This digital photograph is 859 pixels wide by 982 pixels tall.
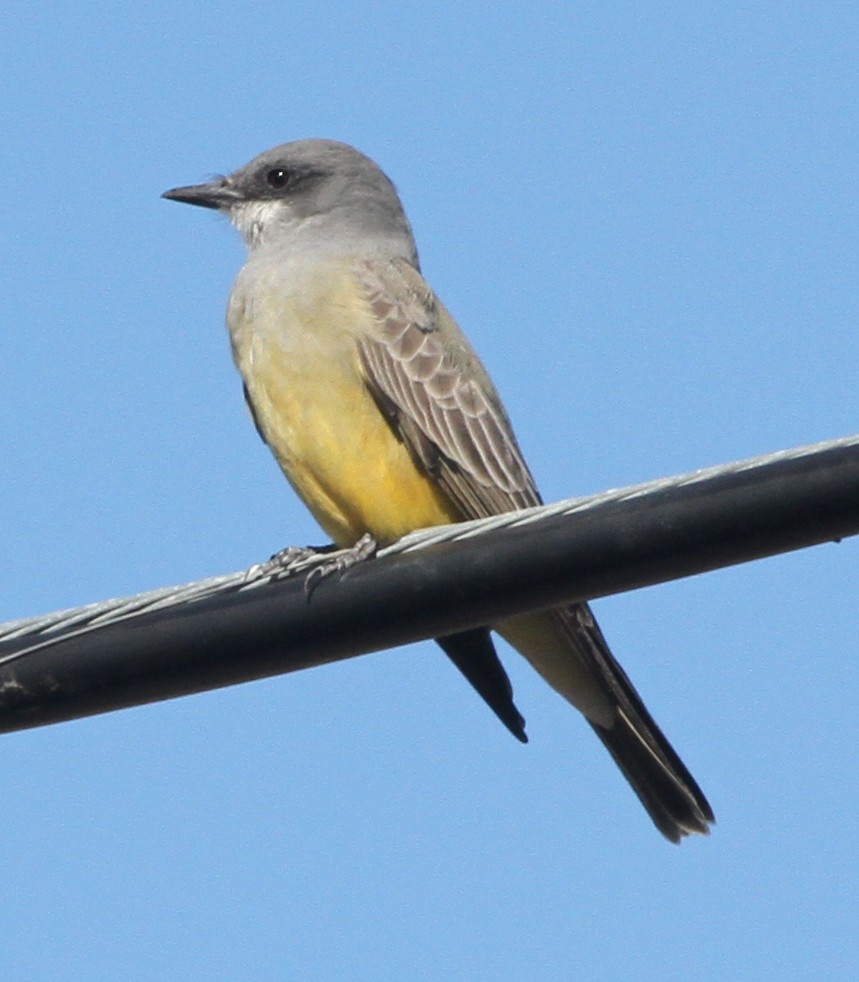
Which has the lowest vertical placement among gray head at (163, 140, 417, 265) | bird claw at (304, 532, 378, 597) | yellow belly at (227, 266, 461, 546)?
bird claw at (304, 532, 378, 597)

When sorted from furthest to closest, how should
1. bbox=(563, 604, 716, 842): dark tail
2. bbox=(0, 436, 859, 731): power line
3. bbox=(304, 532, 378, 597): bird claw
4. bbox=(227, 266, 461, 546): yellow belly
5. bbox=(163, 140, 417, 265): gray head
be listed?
bbox=(163, 140, 417, 265): gray head < bbox=(227, 266, 461, 546): yellow belly < bbox=(563, 604, 716, 842): dark tail < bbox=(304, 532, 378, 597): bird claw < bbox=(0, 436, 859, 731): power line

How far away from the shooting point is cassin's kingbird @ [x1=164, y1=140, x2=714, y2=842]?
6.46m

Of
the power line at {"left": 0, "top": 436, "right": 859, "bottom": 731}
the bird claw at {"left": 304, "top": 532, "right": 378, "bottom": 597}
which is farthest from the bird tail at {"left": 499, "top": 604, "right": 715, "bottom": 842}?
the power line at {"left": 0, "top": 436, "right": 859, "bottom": 731}

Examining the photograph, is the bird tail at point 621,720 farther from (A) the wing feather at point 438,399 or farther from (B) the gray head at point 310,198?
(B) the gray head at point 310,198

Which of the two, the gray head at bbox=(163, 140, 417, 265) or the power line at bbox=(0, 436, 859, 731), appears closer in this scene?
the power line at bbox=(0, 436, 859, 731)

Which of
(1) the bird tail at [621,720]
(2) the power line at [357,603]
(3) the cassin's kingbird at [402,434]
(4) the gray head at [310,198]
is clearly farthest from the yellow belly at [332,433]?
(2) the power line at [357,603]

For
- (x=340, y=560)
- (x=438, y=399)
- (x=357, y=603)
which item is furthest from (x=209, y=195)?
(x=357, y=603)

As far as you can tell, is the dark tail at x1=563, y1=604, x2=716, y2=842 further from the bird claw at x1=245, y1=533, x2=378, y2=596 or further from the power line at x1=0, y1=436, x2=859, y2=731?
the power line at x1=0, y1=436, x2=859, y2=731

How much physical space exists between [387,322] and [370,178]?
1495mm

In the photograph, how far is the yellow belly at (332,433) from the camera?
662cm

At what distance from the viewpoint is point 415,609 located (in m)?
3.94

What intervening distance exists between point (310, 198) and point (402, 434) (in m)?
1.79

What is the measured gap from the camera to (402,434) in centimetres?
680

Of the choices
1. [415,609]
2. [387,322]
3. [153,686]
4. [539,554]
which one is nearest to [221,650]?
[153,686]
